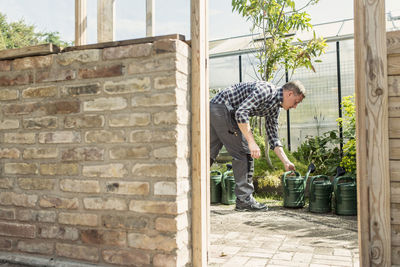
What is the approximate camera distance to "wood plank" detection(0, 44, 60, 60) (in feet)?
8.70

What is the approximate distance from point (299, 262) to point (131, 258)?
→ 3.84ft

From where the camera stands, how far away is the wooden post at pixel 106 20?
291 centimetres

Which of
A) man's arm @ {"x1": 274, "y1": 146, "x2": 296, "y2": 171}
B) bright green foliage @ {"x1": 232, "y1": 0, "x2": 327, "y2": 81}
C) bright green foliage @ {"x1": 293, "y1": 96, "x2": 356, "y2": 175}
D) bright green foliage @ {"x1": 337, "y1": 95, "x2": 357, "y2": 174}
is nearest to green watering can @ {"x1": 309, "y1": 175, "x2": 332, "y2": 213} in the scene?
bright green foliage @ {"x1": 337, "y1": 95, "x2": 357, "y2": 174}

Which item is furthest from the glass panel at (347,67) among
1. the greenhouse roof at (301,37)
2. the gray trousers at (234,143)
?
the gray trousers at (234,143)

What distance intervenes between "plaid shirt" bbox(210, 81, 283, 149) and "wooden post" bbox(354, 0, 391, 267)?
1.78m

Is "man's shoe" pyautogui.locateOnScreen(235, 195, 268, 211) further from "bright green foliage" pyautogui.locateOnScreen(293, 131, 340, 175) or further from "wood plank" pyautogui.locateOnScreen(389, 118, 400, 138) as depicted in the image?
"wood plank" pyautogui.locateOnScreen(389, 118, 400, 138)

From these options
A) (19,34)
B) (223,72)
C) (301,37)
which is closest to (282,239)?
(301,37)

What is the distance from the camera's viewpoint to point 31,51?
8.87 feet

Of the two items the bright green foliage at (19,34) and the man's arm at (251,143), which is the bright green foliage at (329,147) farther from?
the bright green foliage at (19,34)

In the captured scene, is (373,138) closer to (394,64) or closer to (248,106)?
(394,64)

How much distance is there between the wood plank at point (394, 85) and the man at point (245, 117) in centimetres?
180

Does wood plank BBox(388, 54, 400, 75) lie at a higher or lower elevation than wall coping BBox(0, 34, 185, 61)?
lower

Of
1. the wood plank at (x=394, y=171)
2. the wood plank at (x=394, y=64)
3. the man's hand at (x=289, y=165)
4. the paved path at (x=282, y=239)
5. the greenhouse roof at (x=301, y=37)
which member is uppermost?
the greenhouse roof at (x=301, y=37)

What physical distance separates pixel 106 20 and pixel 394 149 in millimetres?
2178
